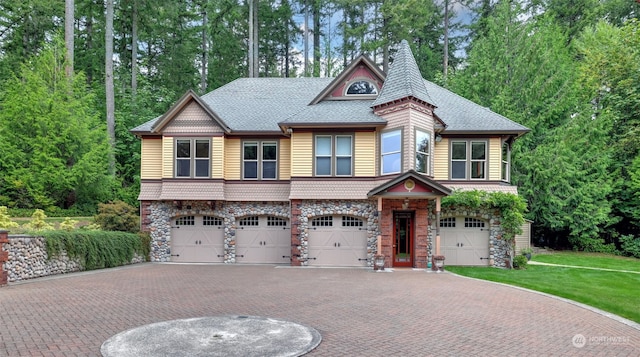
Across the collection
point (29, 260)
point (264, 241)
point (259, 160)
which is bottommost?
point (264, 241)

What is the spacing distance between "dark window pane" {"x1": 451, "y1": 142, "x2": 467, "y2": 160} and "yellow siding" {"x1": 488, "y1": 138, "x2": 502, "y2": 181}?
114 cm

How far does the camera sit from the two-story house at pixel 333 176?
16.2 m

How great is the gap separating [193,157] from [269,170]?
11.9ft

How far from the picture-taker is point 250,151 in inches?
715

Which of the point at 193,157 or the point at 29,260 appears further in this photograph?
the point at 193,157

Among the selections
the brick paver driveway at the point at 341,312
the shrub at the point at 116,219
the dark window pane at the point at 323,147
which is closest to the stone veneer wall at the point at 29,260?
the brick paver driveway at the point at 341,312

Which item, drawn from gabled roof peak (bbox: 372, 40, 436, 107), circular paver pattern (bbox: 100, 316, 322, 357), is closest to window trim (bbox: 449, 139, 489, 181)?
gabled roof peak (bbox: 372, 40, 436, 107)

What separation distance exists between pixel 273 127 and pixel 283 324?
39.1 feet

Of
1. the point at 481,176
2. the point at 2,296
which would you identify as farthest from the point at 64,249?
the point at 481,176

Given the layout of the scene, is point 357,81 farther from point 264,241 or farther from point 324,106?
point 264,241

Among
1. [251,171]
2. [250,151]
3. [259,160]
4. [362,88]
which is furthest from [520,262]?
[250,151]

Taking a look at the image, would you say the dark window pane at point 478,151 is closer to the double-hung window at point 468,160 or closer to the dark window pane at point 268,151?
the double-hung window at point 468,160

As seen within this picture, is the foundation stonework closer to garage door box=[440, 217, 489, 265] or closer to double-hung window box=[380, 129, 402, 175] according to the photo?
garage door box=[440, 217, 489, 265]

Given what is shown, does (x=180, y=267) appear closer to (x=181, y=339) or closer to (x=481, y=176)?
(x=181, y=339)
